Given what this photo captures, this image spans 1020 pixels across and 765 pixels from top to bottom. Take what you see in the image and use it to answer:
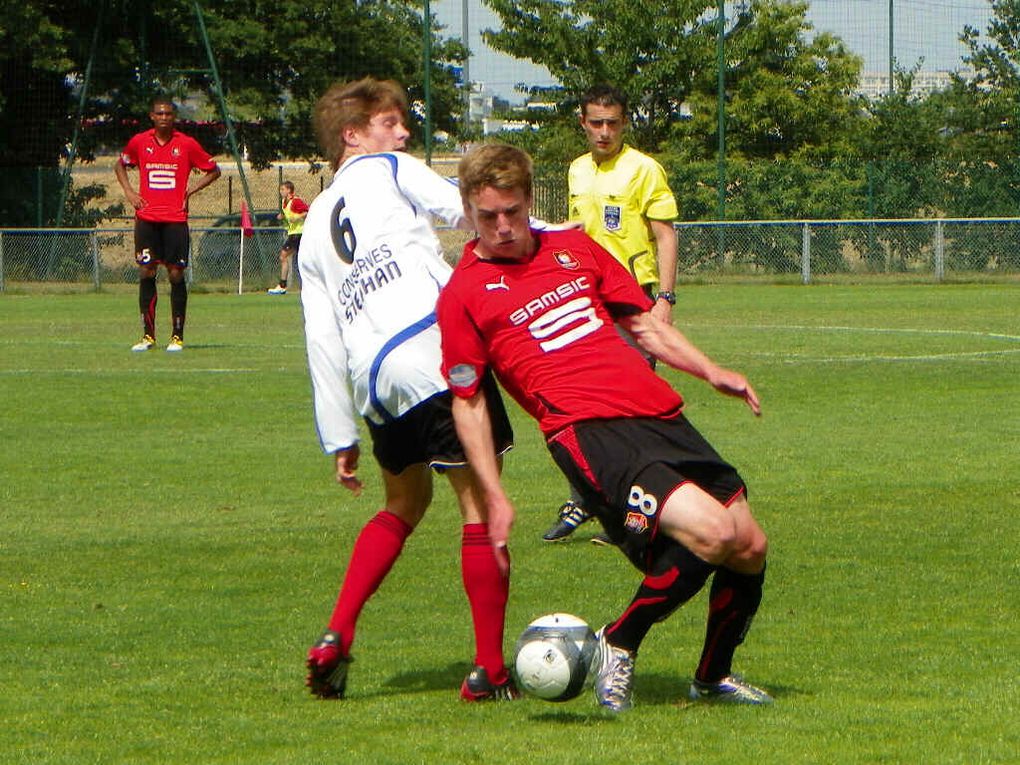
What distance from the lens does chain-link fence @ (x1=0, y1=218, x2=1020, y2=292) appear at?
101 ft

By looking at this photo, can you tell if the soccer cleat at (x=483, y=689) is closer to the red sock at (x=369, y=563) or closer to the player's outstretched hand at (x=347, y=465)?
the red sock at (x=369, y=563)

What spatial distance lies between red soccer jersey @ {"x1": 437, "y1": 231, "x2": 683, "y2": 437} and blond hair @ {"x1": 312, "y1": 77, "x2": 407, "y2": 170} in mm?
800

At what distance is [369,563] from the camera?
5328mm

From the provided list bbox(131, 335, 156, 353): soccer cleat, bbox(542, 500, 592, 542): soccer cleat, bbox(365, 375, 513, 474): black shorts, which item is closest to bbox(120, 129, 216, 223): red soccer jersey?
bbox(131, 335, 156, 353): soccer cleat

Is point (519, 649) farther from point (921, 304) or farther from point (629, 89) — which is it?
point (629, 89)

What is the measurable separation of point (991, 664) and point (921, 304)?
65.3 feet

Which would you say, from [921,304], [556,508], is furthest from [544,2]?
[556,508]

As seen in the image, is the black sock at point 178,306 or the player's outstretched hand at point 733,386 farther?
the black sock at point 178,306

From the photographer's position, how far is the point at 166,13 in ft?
119

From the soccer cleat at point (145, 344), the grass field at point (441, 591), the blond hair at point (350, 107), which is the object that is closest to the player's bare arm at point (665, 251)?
the grass field at point (441, 591)

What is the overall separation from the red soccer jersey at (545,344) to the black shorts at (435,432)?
0.17m

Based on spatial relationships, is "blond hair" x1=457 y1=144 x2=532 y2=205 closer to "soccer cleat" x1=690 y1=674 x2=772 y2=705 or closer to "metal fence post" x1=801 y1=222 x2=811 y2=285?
"soccer cleat" x1=690 y1=674 x2=772 y2=705

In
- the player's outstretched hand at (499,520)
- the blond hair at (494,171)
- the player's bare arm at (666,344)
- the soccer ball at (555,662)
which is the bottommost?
the soccer ball at (555,662)

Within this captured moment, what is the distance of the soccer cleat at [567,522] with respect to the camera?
7.78m
